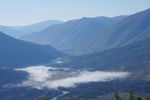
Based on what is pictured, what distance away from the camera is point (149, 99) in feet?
375
